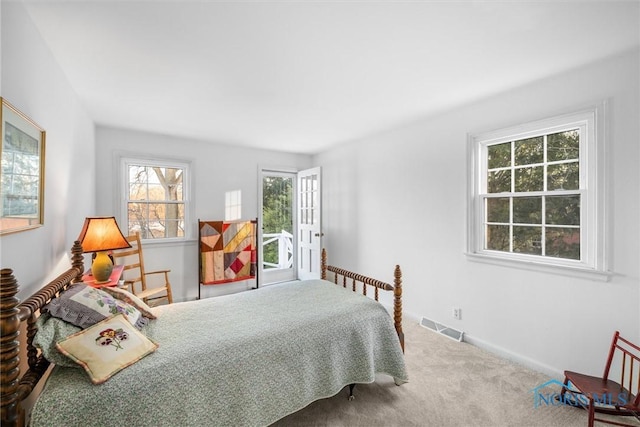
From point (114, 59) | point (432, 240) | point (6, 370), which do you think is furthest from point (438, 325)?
point (114, 59)

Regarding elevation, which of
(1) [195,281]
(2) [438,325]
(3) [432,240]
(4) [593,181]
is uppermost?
(4) [593,181]

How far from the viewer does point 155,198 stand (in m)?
3.98

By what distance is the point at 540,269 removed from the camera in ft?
7.98

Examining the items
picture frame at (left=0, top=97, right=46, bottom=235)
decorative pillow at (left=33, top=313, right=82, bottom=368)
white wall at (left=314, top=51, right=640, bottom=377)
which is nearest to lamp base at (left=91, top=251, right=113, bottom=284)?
picture frame at (left=0, top=97, right=46, bottom=235)

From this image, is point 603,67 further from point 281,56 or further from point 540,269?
point 281,56

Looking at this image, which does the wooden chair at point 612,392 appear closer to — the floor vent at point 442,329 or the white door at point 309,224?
the floor vent at point 442,329

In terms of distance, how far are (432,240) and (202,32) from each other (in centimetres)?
298

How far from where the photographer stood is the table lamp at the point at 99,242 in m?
2.31

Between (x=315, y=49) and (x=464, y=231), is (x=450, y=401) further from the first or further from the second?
(x=315, y=49)

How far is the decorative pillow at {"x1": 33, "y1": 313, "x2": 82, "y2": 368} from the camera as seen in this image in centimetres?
124

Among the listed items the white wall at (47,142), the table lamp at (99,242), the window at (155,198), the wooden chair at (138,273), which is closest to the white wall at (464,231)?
the window at (155,198)

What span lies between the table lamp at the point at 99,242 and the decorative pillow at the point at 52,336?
3.49ft

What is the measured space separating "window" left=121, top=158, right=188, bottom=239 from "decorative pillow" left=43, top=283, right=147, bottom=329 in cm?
245

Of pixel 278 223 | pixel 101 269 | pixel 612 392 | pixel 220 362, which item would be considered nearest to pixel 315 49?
pixel 220 362
